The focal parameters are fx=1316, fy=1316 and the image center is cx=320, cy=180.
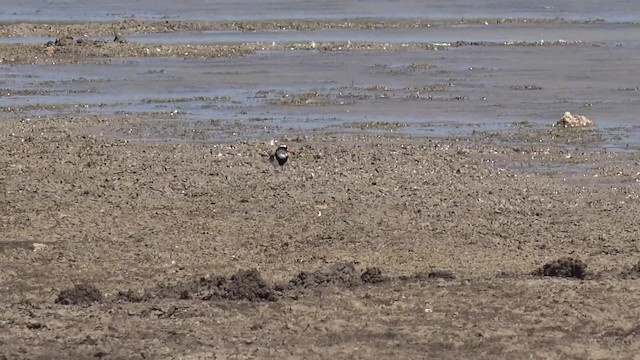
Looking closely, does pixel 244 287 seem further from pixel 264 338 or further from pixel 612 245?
pixel 612 245

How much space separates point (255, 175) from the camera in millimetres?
13562

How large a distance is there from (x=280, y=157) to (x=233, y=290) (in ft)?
16.8

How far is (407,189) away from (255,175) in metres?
1.67

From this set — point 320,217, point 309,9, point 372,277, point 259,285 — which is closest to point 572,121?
point 320,217

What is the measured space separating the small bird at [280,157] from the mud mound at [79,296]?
5.07m

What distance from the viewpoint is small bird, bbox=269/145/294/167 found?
13938 mm

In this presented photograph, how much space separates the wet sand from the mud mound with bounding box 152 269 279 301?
0.02 metres

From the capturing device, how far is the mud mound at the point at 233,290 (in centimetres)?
886

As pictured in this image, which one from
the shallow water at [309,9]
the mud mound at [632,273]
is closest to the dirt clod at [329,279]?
the mud mound at [632,273]

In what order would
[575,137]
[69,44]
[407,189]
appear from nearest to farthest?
[407,189], [575,137], [69,44]

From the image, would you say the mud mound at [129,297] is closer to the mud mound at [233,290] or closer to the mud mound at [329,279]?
the mud mound at [233,290]

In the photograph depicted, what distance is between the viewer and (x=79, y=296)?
8.97 meters

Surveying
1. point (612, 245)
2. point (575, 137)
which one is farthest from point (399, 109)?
point (612, 245)

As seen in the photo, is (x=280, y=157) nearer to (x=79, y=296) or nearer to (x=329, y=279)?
(x=329, y=279)
